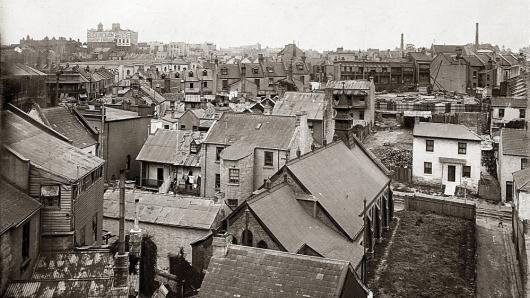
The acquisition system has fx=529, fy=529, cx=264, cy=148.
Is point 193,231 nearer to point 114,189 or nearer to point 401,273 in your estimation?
point 114,189

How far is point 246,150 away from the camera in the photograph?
1551 inches

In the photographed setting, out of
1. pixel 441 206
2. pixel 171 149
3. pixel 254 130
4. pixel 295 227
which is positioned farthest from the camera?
pixel 171 149

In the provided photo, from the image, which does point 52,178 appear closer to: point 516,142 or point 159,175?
point 159,175

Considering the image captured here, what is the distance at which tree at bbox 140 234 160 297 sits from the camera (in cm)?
2761

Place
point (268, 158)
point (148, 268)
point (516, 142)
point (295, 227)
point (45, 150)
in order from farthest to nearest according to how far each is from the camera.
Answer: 1. point (516, 142)
2. point (268, 158)
3. point (148, 268)
4. point (295, 227)
5. point (45, 150)

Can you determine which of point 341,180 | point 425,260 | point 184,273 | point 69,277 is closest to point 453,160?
point 425,260

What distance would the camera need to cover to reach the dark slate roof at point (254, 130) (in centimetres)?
4066

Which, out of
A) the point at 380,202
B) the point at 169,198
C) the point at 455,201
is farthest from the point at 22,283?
the point at 455,201

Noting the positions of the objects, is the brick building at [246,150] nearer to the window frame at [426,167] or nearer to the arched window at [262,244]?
the arched window at [262,244]

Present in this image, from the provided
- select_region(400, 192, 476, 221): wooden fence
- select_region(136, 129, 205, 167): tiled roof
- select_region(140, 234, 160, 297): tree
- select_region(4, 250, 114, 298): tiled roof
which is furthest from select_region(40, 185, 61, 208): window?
select_region(400, 192, 476, 221): wooden fence

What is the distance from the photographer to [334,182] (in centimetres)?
3216

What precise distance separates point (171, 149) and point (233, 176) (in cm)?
1111

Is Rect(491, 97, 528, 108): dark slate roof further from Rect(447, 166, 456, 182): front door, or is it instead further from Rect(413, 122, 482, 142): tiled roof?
Rect(447, 166, 456, 182): front door

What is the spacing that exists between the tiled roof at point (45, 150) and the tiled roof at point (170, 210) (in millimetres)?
5495
